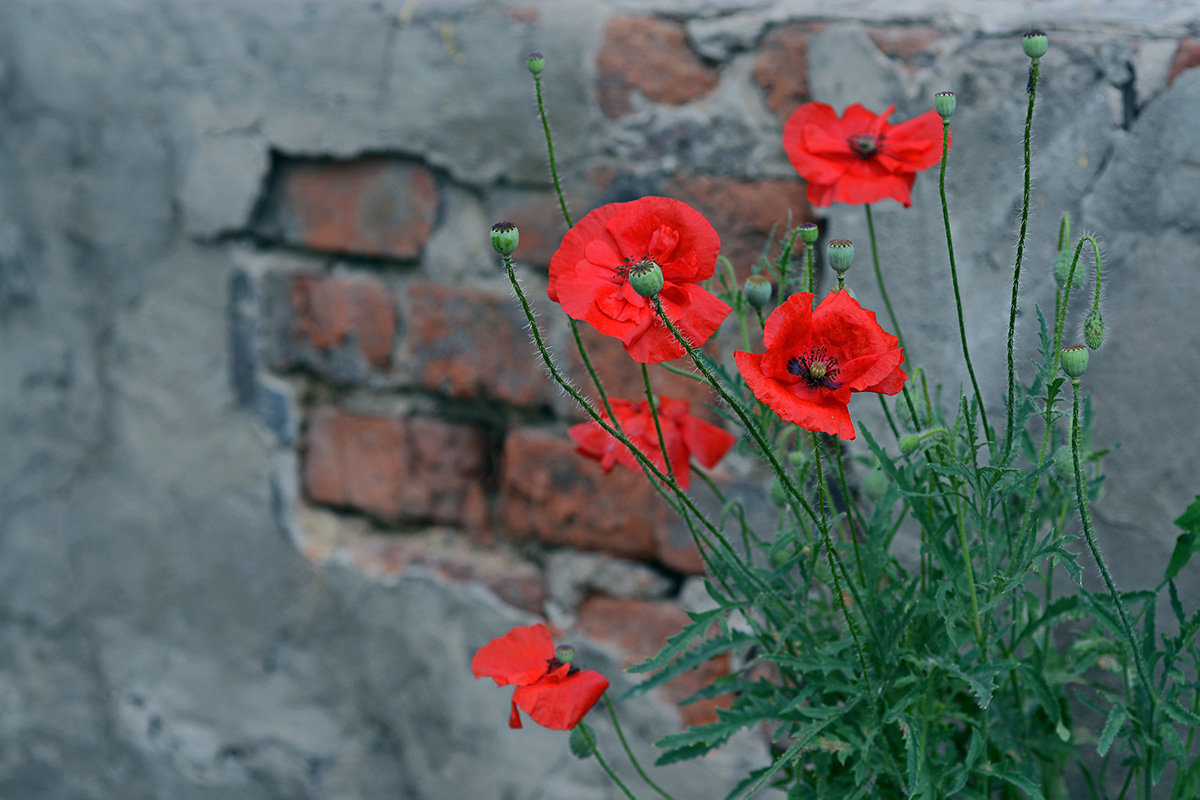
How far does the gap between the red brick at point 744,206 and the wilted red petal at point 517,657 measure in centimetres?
45

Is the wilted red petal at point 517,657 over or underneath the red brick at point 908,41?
underneath

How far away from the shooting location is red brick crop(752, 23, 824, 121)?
3.30 feet

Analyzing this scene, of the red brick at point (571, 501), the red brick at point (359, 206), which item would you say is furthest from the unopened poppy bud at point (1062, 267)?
the red brick at point (359, 206)

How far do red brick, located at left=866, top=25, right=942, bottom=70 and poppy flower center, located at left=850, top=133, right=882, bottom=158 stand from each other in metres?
0.23

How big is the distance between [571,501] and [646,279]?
67cm

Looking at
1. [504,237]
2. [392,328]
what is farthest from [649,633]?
[504,237]

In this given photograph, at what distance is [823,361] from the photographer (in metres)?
0.61

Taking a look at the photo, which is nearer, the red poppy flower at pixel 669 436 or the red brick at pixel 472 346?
the red poppy flower at pixel 669 436

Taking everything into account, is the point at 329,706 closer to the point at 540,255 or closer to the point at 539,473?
the point at 539,473

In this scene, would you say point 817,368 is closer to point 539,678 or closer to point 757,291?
point 757,291

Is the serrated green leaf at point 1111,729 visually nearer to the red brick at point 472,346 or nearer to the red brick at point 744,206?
the red brick at point 744,206

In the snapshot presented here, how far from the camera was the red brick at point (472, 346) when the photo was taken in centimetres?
120

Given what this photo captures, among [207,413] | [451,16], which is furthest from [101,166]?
[451,16]

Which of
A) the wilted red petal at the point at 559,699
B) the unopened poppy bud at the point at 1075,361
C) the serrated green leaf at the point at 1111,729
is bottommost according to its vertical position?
the wilted red petal at the point at 559,699
